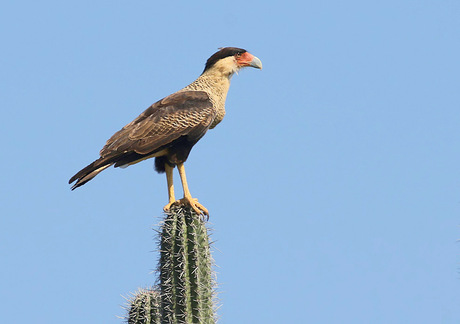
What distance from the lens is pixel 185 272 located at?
5855mm

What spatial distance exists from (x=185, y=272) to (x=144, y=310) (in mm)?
719

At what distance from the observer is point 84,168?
7.73m

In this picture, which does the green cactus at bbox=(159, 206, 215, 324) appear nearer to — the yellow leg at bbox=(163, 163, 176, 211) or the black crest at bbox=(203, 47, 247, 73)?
the yellow leg at bbox=(163, 163, 176, 211)


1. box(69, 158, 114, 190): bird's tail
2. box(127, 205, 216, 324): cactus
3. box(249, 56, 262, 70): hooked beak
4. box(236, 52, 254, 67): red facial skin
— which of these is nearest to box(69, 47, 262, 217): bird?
box(69, 158, 114, 190): bird's tail

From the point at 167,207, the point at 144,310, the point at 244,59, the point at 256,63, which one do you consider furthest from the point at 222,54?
the point at 144,310

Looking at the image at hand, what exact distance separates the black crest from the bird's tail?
8.34 feet

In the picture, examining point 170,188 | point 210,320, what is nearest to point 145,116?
point 170,188

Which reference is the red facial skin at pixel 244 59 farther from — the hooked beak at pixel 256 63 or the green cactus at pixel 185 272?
the green cactus at pixel 185 272

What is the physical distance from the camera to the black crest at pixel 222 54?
9.88m

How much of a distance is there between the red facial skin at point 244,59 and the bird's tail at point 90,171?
2.86m

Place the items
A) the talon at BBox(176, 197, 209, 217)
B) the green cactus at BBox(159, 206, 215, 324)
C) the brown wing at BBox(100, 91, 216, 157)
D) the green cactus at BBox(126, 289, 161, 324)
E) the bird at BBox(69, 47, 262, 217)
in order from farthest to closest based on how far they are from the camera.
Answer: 1. the brown wing at BBox(100, 91, 216, 157)
2. the bird at BBox(69, 47, 262, 217)
3. the talon at BBox(176, 197, 209, 217)
4. the green cactus at BBox(126, 289, 161, 324)
5. the green cactus at BBox(159, 206, 215, 324)

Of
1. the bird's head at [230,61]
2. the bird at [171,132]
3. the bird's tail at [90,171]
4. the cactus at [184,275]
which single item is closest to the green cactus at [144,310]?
the cactus at [184,275]

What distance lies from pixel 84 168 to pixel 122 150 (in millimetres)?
528

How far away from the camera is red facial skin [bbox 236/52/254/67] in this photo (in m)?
10.0
